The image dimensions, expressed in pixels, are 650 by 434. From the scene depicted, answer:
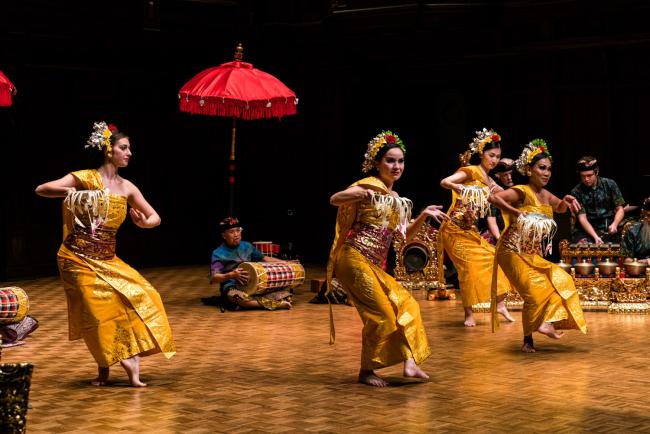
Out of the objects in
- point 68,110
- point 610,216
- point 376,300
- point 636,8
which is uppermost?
point 636,8

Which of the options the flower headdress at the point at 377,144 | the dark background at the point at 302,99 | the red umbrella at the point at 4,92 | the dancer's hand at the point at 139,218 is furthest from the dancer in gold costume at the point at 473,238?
the dark background at the point at 302,99

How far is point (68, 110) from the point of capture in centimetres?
1234

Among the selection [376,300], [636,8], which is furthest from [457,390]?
[636,8]

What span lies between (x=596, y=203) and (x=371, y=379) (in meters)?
5.09

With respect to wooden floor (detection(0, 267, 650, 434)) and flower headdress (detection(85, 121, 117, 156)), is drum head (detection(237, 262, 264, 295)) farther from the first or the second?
flower headdress (detection(85, 121, 117, 156))

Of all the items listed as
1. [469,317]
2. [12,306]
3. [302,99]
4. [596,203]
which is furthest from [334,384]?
[302,99]

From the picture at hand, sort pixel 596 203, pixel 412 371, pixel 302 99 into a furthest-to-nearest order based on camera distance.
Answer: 1. pixel 302 99
2. pixel 596 203
3. pixel 412 371

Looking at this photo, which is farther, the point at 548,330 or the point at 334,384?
the point at 548,330

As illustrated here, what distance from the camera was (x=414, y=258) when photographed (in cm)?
1114

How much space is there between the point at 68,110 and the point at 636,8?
681 centimetres

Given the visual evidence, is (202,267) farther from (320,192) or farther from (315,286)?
(315,286)

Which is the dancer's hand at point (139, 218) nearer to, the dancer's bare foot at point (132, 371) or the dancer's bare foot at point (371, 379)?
the dancer's bare foot at point (132, 371)

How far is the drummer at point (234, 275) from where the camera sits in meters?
9.28

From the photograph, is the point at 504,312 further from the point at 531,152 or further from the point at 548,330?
the point at 531,152
